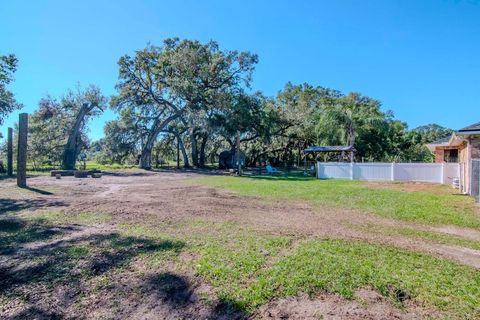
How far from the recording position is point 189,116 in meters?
25.4

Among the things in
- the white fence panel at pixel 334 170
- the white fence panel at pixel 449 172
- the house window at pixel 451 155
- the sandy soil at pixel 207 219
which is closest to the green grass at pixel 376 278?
the sandy soil at pixel 207 219

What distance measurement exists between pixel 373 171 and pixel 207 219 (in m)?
13.0

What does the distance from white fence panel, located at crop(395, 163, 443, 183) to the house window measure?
3221 millimetres

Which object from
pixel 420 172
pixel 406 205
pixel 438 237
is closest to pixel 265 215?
pixel 438 237

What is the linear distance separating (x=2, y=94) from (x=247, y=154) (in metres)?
24.1

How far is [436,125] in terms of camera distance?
59.1m

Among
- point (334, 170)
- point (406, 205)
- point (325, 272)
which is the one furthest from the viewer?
point (334, 170)

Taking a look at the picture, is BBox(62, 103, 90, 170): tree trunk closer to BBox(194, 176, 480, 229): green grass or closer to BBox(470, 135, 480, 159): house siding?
BBox(194, 176, 480, 229): green grass

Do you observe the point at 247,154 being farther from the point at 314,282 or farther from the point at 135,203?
the point at 314,282

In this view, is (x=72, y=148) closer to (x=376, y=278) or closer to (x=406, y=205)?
(x=406, y=205)

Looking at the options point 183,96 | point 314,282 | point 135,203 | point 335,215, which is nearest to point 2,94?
point 183,96

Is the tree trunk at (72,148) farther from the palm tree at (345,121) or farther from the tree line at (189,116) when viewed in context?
the palm tree at (345,121)

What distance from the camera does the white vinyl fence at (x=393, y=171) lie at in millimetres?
14641

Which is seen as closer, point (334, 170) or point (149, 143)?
point (334, 170)
